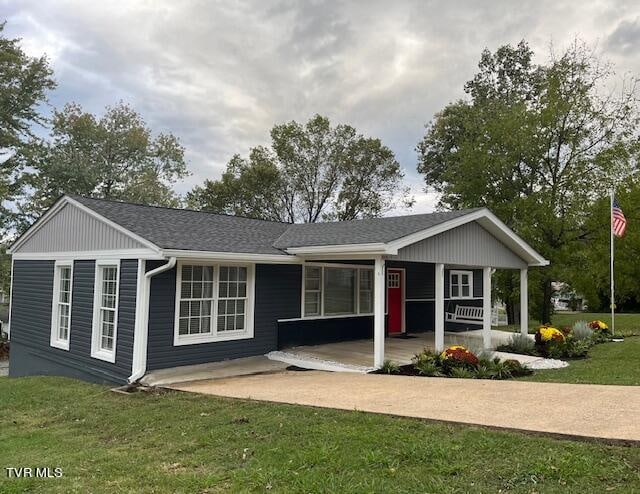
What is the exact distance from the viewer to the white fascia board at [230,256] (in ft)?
28.8

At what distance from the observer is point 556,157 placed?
1931 centimetres

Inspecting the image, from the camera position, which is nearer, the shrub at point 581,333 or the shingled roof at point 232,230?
the shingled roof at point 232,230

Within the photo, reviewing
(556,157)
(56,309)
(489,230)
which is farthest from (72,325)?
(556,157)

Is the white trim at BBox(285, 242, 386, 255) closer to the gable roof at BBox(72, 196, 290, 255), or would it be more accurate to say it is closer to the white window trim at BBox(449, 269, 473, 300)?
the gable roof at BBox(72, 196, 290, 255)

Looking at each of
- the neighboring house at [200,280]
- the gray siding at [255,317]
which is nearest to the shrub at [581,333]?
the neighboring house at [200,280]

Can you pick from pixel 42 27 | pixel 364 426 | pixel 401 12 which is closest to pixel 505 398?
pixel 364 426

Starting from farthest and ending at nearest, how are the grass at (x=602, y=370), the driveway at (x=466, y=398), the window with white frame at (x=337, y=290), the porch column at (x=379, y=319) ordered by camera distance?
the window with white frame at (x=337, y=290) → the porch column at (x=379, y=319) → the grass at (x=602, y=370) → the driveway at (x=466, y=398)

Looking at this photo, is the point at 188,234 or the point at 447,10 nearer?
the point at 188,234

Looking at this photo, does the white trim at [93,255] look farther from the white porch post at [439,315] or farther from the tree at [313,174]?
the tree at [313,174]

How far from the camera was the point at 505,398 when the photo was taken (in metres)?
6.61

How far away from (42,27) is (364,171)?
2310cm

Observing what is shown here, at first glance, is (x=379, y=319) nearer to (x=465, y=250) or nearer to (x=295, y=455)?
(x=465, y=250)

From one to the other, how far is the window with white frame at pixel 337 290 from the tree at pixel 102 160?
20.9 metres

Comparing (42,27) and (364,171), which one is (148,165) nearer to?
(364,171)
